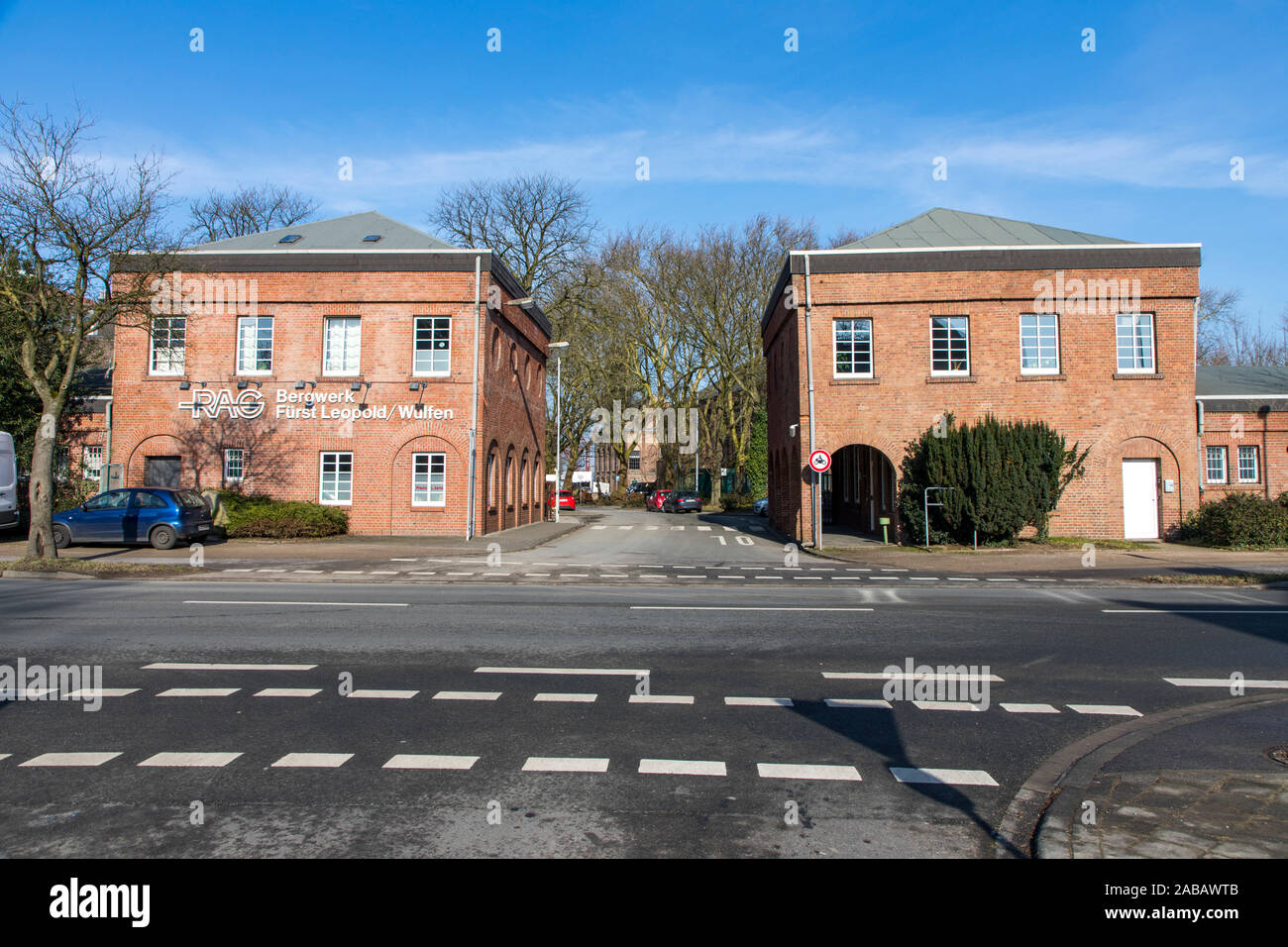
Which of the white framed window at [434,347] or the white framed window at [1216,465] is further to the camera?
the white framed window at [1216,465]

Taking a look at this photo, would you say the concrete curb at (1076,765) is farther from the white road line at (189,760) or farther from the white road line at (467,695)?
the white road line at (189,760)

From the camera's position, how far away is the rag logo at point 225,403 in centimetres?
2700

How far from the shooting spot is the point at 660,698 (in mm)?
6430

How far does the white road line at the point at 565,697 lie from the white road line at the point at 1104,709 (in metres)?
3.59

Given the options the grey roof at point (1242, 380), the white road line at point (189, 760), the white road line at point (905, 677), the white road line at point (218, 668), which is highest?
the grey roof at point (1242, 380)

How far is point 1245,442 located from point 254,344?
3397 cm

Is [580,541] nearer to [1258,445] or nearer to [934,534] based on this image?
[934,534]

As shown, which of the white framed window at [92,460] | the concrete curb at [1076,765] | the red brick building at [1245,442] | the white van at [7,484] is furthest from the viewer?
the white framed window at [92,460]

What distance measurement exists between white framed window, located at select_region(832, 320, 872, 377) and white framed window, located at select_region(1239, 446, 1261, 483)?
15.0 meters

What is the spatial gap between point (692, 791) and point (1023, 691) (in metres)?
3.67

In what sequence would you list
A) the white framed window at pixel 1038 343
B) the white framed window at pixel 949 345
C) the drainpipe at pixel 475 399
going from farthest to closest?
1. the drainpipe at pixel 475 399
2. the white framed window at pixel 949 345
3. the white framed window at pixel 1038 343

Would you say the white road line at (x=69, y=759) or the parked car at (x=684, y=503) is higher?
the parked car at (x=684, y=503)
